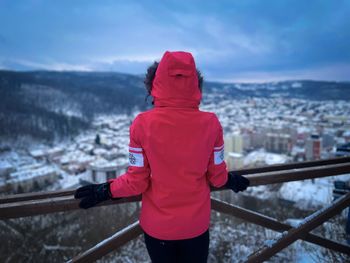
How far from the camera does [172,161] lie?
2.99 feet

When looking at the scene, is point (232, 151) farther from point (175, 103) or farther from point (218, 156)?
point (175, 103)

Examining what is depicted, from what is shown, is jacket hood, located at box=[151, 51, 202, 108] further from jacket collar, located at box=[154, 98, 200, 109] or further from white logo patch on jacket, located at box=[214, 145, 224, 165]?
white logo patch on jacket, located at box=[214, 145, 224, 165]

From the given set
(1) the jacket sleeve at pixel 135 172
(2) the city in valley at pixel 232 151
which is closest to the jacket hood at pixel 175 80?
(1) the jacket sleeve at pixel 135 172

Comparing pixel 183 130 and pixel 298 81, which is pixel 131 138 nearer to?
pixel 183 130

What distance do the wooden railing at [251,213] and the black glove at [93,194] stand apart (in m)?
0.06

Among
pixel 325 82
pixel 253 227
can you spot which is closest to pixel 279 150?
pixel 253 227

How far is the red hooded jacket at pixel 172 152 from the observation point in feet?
2.97

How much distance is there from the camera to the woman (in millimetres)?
907

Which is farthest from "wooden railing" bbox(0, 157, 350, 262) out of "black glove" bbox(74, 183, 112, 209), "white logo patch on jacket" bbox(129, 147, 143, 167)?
"white logo patch on jacket" bbox(129, 147, 143, 167)

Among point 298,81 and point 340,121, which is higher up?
point 298,81

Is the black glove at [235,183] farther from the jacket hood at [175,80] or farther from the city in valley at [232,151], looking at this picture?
the city in valley at [232,151]

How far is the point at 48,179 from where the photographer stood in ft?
50.3

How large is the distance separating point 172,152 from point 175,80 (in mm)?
264

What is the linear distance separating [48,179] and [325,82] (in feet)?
158
